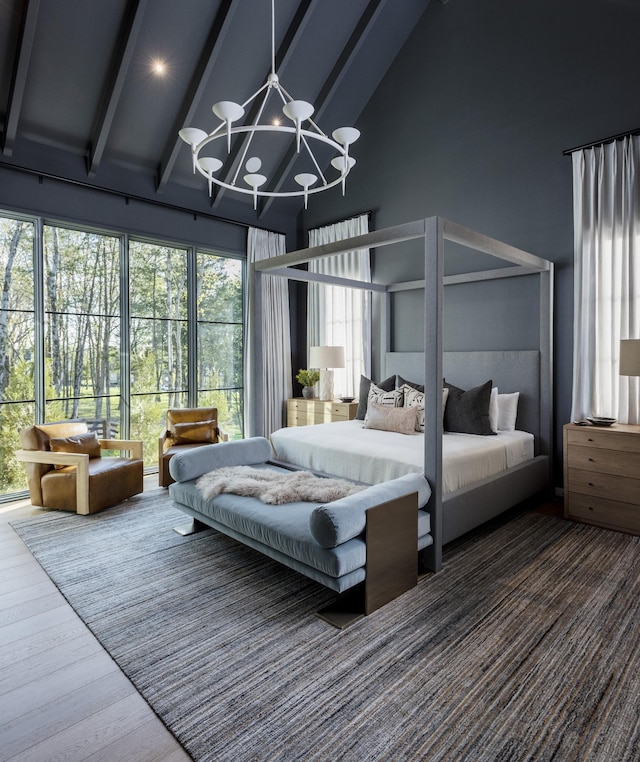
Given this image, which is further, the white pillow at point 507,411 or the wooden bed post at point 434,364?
the white pillow at point 507,411

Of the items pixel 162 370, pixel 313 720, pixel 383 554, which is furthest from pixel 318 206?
pixel 313 720

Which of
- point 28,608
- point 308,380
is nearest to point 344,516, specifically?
point 28,608

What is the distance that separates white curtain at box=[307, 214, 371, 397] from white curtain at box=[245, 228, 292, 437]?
1.16ft

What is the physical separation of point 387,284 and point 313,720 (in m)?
4.49

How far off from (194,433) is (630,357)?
12.2ft

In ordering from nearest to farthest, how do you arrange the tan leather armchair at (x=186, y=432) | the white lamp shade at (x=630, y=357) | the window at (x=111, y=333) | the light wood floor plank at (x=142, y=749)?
1. the light wood floor plank at (x=142, y=749)
2. the white lamp shade at (x=630, y=357)
3. the window at (x=111, y=333)
4. the tan leather armchair at (x=186, y=432)

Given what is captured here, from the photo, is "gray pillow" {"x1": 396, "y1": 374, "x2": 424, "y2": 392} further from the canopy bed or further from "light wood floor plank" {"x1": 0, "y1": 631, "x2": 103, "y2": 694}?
"light wood floor plank" {"x1": 0, "y1": 631, "x2": 103, "y2": 694}

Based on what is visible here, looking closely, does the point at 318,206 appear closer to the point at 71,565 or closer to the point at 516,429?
the point at 516,429

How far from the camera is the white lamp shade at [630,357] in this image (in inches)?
130

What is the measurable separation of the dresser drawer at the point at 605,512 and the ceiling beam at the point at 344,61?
Result: 4.29 m

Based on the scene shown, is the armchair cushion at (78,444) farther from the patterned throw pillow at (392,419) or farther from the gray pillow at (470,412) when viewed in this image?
the gray pillow at (470,412)

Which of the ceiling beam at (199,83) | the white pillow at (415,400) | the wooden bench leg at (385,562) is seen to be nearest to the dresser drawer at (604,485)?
the white pillow at (415,400)

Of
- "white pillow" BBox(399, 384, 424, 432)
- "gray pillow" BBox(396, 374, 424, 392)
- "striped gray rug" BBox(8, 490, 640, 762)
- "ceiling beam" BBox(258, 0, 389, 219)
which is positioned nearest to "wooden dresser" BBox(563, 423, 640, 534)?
"striped gray rug" BBox(8, 490, 640, 762)

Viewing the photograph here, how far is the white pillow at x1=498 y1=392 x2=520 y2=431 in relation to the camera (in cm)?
423
